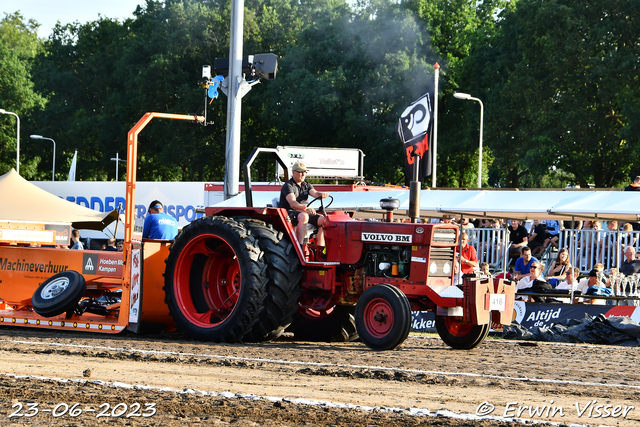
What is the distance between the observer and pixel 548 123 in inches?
1342

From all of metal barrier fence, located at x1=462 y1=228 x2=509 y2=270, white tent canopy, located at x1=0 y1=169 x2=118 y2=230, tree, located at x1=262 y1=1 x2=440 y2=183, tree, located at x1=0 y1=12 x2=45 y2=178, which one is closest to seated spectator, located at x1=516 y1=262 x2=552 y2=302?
metal barrier fence, located at x1=462 y1=228 x2=509 y2=270

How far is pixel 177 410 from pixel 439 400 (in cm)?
172

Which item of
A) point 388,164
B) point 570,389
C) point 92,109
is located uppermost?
point 92,109

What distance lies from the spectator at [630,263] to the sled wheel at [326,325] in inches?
222

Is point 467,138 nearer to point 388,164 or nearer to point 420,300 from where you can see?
point 388,164

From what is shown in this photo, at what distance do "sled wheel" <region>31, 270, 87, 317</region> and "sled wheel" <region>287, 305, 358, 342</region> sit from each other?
2.58 meters

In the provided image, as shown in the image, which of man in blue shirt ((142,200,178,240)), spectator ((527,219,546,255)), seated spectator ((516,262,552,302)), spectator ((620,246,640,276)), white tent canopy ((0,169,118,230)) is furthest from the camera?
spectator ((527,219,546,255))

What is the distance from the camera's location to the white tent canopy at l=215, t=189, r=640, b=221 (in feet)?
46.5

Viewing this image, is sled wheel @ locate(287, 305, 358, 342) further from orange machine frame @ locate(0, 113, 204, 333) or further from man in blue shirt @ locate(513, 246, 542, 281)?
man in blue shirt @ locate(513, 246, 542, 281)

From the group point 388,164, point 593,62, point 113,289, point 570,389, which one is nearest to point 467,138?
point 388,164

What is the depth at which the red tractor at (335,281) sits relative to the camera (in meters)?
8.50

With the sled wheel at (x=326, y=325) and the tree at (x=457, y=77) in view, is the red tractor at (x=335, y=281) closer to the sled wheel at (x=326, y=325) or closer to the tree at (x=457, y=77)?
the sled wheel at (x=326, y=325)

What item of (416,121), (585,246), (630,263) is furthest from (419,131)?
(630,263)

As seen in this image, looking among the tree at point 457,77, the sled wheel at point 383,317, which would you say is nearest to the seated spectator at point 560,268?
the sled wheel at point 383,317
